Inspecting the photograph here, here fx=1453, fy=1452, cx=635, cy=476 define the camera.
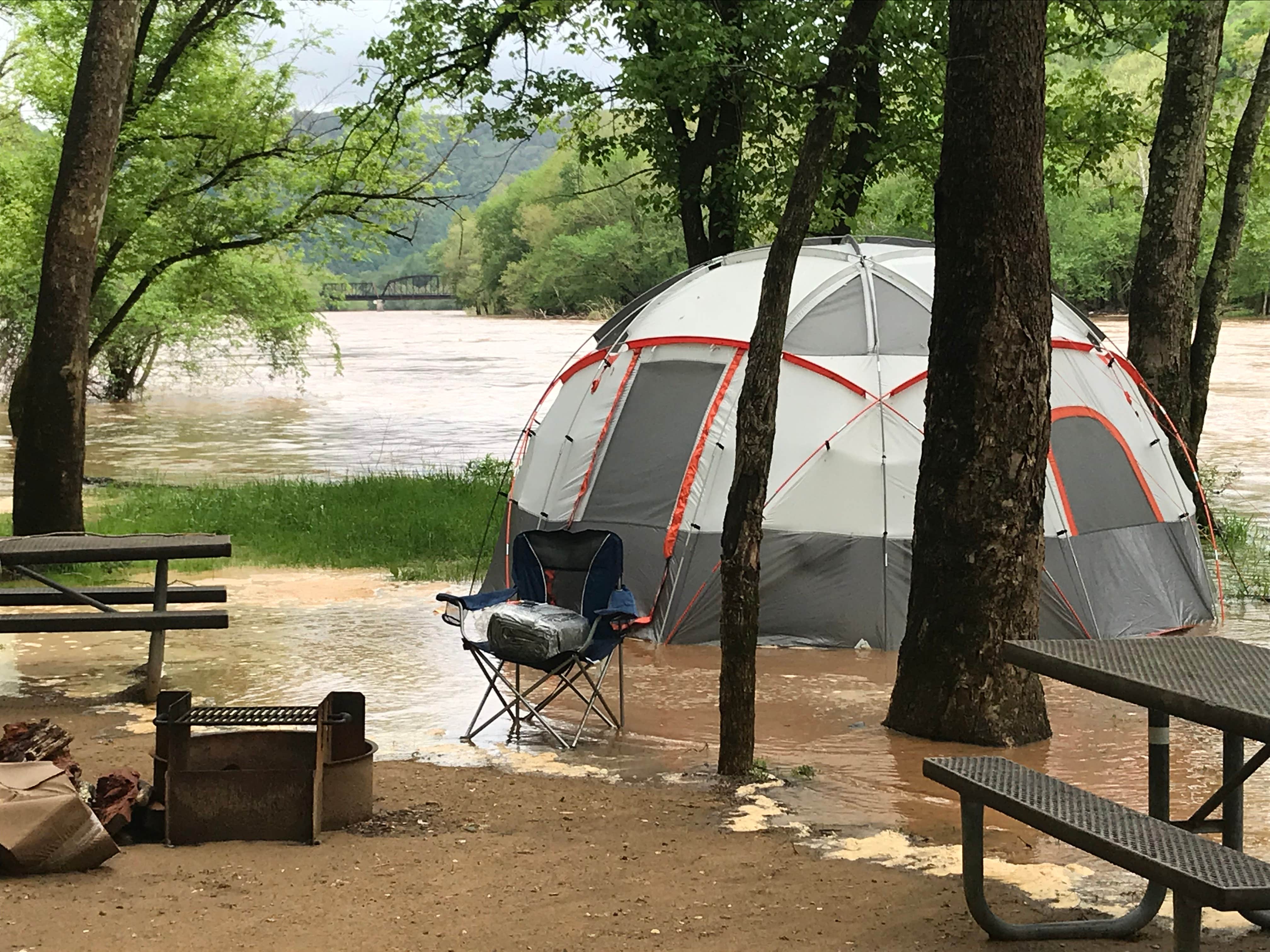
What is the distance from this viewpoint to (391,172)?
16.6 metres

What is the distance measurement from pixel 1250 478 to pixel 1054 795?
1594cm

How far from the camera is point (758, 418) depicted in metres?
5.57

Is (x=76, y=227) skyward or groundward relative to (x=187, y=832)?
skyward

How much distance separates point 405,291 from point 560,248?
41.8m

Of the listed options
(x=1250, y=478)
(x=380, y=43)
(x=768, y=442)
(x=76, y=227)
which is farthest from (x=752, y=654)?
(x=1250, y=478)

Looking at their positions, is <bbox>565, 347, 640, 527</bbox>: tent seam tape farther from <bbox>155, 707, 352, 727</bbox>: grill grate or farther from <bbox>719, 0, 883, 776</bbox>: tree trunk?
<bbox>155, 707, 352, 727</bbox>: grill grate

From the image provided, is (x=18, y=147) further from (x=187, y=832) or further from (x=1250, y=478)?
(x=187, y=832)

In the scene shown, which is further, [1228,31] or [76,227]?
[1228,31]

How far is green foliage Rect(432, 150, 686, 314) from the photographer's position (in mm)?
40562

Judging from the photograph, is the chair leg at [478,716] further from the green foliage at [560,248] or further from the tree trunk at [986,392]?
the green foliage at [560,248]

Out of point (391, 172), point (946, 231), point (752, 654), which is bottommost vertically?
point (752, 654)

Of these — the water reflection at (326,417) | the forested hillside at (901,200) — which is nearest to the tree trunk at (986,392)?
the forested hillside at (901,200)

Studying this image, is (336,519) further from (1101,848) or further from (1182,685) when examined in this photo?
(1101,848)

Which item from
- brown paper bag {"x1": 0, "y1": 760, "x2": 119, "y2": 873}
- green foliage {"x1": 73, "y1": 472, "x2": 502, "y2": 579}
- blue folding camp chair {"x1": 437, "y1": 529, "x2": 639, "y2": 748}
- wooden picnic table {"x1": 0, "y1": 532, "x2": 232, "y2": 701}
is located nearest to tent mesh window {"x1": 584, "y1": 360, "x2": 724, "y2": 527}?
blue folding camp chair {"x1": 437, "y1": 529, "x2": 639, "y2": 748}
